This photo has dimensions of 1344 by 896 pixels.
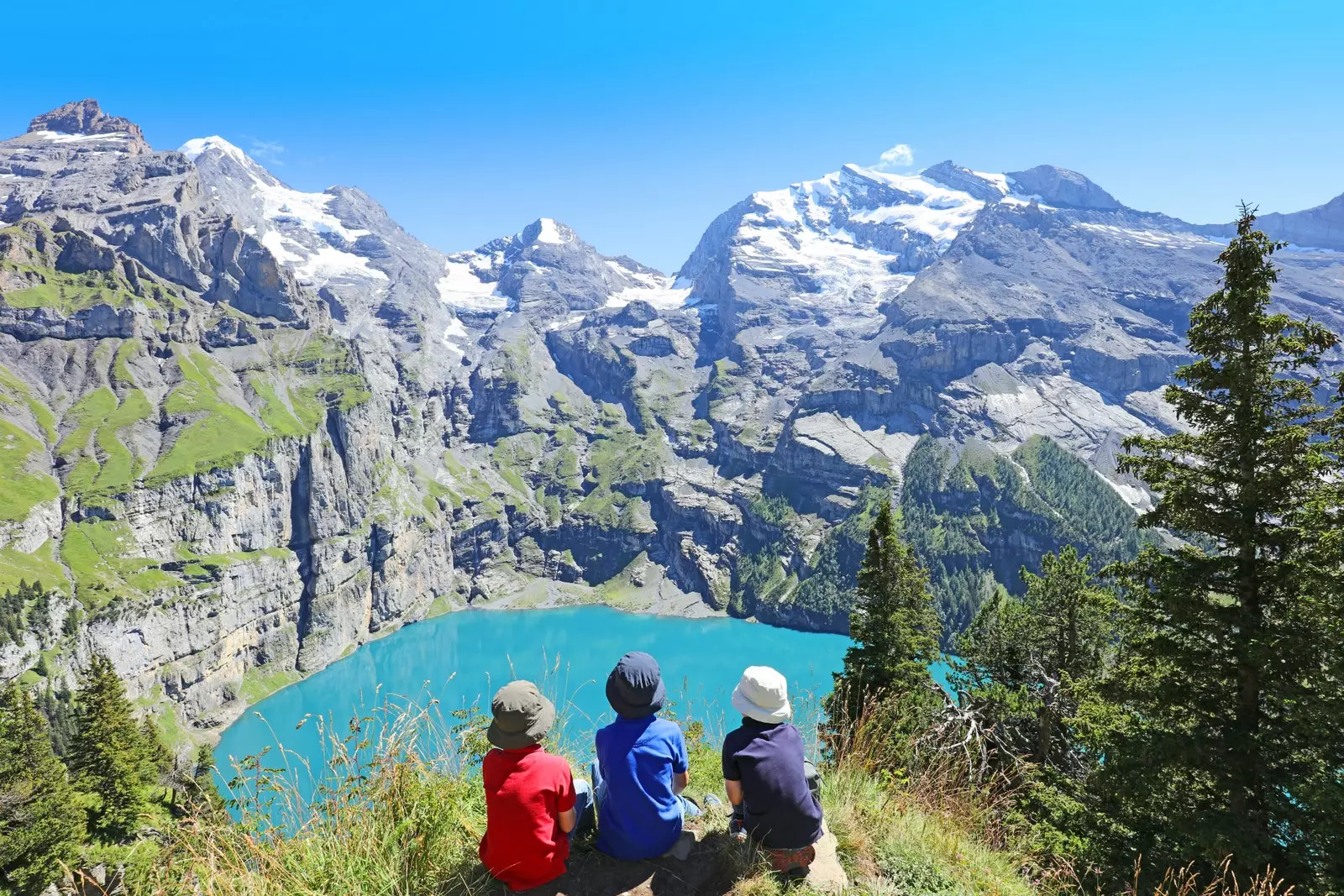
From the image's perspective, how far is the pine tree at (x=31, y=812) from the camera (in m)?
21.6

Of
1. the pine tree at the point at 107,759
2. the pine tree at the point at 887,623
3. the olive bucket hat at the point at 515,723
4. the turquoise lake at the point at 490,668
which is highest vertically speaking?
the olive bucket hat at the point at 515,723

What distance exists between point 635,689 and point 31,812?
29.4 meters

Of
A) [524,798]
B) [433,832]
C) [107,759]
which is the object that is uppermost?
[524,798]

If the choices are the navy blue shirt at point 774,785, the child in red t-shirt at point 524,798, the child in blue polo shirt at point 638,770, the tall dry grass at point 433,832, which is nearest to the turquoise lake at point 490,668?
the tall dry grass at point 433,832

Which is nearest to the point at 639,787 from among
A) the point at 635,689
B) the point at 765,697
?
the point at 635,689

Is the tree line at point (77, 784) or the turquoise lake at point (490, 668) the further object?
the turquoise lake at point (490, 668)

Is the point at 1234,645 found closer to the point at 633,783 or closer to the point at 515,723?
the point at 633,783

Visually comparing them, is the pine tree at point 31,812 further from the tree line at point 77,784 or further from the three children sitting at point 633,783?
the three children sitting at point 633,783

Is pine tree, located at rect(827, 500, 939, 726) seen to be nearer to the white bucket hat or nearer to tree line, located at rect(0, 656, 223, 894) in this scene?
the white bucket hat

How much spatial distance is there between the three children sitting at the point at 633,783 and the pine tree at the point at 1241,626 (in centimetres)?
739

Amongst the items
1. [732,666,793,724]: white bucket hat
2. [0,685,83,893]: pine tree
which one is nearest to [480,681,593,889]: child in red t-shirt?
[732,666,793,724]: white bucket hat

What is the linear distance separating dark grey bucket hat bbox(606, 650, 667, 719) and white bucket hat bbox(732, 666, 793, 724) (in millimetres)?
825

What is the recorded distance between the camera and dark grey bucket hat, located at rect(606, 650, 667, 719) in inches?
251

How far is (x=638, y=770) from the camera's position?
6.29 m
